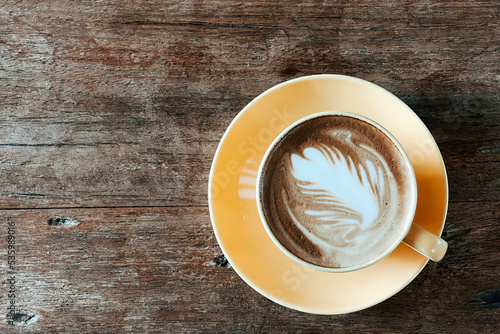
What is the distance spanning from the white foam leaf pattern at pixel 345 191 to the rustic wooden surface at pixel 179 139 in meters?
0.32

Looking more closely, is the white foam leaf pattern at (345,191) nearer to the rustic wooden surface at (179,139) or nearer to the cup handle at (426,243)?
the cup handle at (426,243)

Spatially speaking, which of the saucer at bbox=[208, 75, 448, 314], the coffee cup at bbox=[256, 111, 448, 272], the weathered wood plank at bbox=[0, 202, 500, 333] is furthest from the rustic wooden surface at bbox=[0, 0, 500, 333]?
the coffee cup at bbox=[256, 111, 448, 272]

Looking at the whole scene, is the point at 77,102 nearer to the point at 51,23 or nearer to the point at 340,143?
the point at 51,23

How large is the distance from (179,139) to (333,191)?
0.47m

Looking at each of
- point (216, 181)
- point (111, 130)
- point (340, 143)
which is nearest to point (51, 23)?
point (111, 130)

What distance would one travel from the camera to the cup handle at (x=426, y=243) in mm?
927

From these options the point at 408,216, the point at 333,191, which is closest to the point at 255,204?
the point at 333,191

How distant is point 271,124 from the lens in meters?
1.06

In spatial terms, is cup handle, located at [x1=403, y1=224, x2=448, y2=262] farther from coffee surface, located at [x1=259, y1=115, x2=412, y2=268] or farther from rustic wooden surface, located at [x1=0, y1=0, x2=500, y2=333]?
rustic wooden surface, located at [x1=0, y1=0, x2=500, y2=333]

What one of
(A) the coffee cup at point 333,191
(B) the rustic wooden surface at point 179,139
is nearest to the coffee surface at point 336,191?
(A) the coffee cup at point 333,191

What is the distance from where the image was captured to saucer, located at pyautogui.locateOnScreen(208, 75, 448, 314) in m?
1.02

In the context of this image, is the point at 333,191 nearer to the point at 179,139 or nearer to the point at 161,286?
the point at 179,139

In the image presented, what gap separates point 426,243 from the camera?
0.94m

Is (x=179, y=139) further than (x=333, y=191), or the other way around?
(x=179, y=139)
